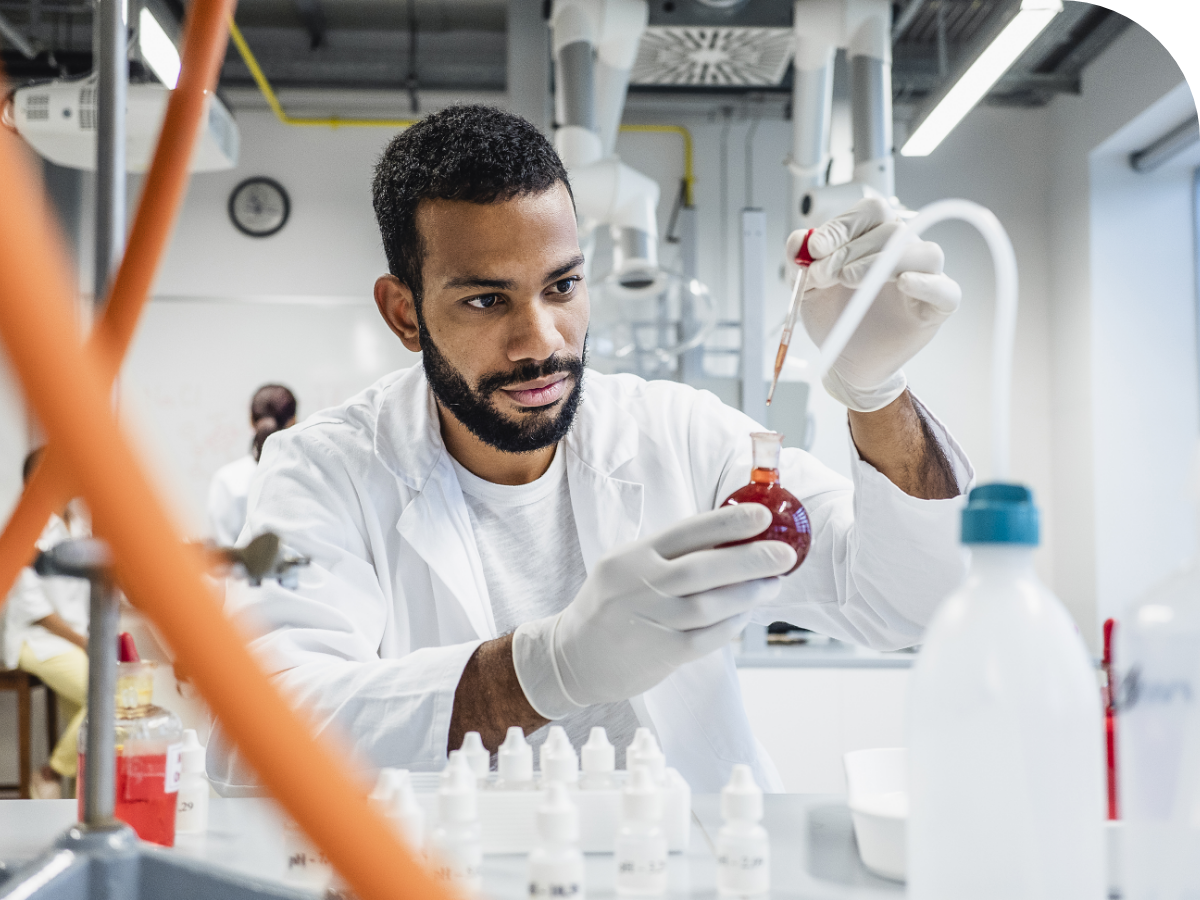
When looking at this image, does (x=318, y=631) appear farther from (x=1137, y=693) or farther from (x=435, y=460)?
(x=1137, y=693)

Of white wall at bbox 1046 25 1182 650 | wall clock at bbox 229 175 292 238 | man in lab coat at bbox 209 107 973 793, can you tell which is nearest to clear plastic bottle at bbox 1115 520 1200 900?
man in lab coat at bbox 209 107 973 793

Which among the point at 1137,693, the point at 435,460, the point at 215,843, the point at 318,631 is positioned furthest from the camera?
the point at 435,460

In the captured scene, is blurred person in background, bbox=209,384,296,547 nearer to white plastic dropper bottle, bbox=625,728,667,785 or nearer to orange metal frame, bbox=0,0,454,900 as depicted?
white plastic dropper bottle, bbox=625,728,667,785

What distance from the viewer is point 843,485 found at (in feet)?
4.84

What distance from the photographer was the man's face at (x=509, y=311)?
1.35 metres

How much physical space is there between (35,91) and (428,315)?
196 cm

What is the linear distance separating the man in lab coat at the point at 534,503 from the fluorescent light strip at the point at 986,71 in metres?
1.75

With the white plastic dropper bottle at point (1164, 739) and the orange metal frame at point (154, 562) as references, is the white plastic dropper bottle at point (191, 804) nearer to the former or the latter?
the orange metal frame at point (154, 562)

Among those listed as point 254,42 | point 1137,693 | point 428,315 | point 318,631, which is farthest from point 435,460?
point 254,42

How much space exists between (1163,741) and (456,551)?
106 cm

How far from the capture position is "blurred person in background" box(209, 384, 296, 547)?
397cm

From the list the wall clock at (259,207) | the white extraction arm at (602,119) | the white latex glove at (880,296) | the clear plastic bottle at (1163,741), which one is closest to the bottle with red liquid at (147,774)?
the clear plastic bottle at (1163,741)

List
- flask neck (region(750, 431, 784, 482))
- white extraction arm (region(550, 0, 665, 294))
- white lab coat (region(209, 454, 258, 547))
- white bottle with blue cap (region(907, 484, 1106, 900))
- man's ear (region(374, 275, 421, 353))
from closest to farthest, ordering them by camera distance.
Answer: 1. white bottle with blue cap (region(907, 484, 1106, 900))
2. flask neck (region(750, 431, 784, 482))
3. man's ear (region(374, 275, 421, 353))
4. white extraction arm (region(550, 0, 665, 294))
5. white lab coat (region(209, 454, 258, 547))

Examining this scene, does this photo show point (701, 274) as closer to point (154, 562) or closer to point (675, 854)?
point (675, 854)
